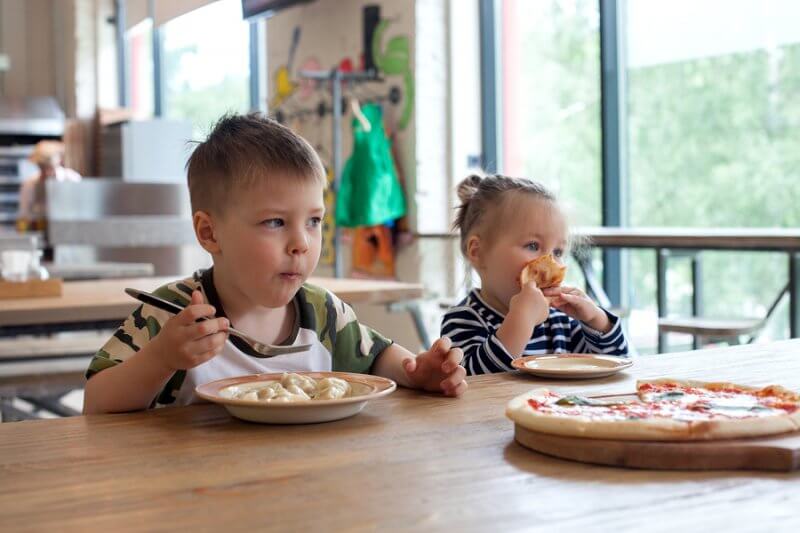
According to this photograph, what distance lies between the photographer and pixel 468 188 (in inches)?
76.6

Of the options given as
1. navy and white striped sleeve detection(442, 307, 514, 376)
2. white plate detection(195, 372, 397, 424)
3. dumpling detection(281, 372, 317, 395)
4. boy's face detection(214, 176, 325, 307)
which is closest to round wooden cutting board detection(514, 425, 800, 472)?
white plate detection(195, 372, 397, 424)

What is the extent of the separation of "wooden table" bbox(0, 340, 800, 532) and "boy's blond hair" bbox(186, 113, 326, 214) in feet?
1.24

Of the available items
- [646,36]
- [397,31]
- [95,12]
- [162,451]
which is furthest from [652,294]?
[95,12]

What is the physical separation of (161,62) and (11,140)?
1.50m

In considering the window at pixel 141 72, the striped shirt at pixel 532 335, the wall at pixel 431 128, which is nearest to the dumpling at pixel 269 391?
the striped shirt at pixel 532 335

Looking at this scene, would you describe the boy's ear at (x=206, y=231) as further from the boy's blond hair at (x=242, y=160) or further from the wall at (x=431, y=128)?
the wall at (x=431, y=128)

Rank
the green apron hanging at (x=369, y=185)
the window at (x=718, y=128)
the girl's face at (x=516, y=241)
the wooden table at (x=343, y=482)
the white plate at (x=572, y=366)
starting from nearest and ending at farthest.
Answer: the wooden table at (x=343, y=482), the white plate at (x=572, y=366), the girl's face at (x=516, y=241), the window at (x=718, y=128), the green apron hanging at (x=369, y=185)

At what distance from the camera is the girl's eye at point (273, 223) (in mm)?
1273

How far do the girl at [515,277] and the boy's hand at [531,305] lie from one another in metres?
0.04

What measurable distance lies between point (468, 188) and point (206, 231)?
72 cm

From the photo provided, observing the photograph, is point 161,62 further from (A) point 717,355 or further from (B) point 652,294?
(A) point 717,355

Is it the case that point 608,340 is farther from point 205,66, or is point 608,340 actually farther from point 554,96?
point 205,66

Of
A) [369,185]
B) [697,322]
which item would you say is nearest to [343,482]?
[697,322]

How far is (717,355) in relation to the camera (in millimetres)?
1424
